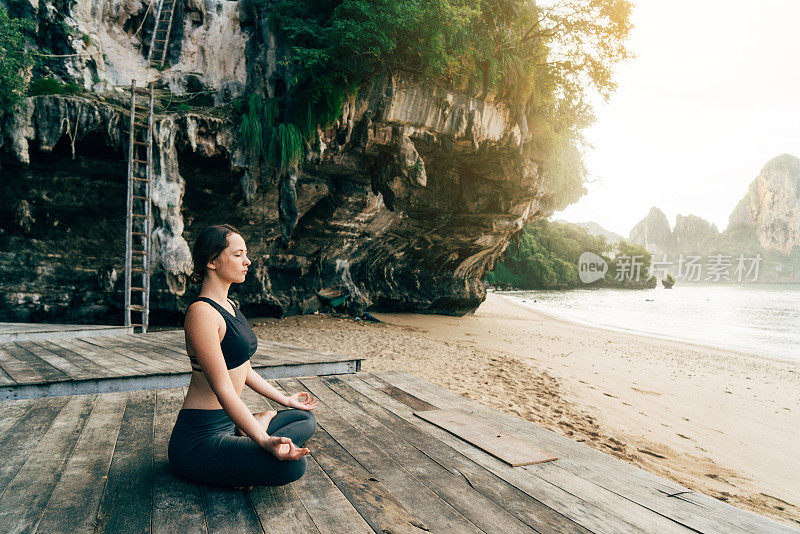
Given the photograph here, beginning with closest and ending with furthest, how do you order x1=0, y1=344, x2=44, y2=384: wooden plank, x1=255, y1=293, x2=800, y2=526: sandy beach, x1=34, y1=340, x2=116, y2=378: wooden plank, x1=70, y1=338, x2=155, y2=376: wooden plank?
x1=0, y1=344, x2=44, y2=384: wooden plank → x1=34, y1=340, x2=116, y2=378: wooden plank → x1=70, y1=338, x2=155, y2=376: wooden plank → x1=255, y1=293, x2=800, y2=526: sandy beach

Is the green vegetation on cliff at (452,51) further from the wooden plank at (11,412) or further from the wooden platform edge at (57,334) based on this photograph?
the wooden plank at (11,412)

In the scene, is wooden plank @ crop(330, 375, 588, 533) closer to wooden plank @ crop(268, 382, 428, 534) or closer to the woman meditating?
wooden plank @ crop(268, 382, 428, 534)

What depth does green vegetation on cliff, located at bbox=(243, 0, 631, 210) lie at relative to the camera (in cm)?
1097

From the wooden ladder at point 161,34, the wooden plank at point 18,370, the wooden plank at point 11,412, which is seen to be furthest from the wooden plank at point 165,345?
the wooden ladder at point 161,34

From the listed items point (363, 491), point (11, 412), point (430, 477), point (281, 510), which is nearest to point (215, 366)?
point (281, 510)

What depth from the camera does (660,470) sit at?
17.0 ft

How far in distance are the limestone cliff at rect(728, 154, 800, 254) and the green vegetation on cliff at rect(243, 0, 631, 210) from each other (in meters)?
115

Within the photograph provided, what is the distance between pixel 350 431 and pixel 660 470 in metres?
4.16

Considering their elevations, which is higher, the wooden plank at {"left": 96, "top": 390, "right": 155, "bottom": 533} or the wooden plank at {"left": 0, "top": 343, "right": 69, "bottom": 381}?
the wooden plank at {"left": 96, "top": 390, "right": 155, "bottom": 533}

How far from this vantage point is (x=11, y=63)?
896cm

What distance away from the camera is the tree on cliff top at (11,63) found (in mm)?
8914

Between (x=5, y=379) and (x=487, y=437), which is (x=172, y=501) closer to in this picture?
(x=487, y=437)

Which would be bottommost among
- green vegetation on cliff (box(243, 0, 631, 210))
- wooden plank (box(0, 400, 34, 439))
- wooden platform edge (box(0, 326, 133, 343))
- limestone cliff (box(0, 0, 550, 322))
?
wooden platform edge (box(0, 326, 133, 343))

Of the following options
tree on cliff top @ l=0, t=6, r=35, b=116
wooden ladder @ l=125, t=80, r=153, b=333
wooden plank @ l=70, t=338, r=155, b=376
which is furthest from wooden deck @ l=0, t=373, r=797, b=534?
tree on cliff top @ l=0, t=6, r=35, b=116
